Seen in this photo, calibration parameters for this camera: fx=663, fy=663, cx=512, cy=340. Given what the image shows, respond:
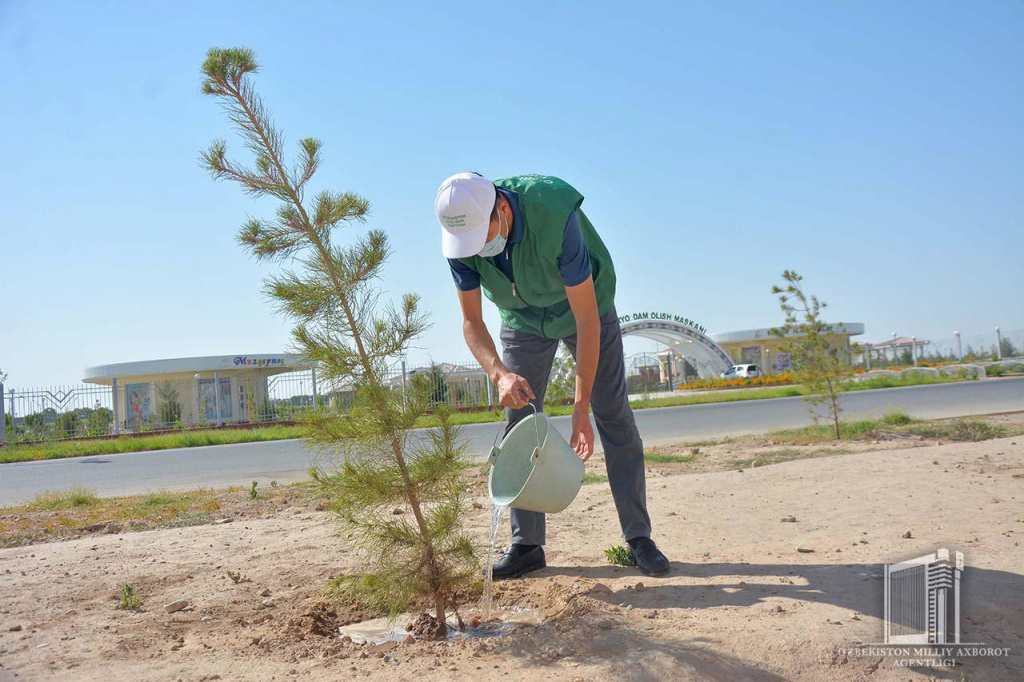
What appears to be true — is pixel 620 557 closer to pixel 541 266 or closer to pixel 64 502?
pixel 541 266

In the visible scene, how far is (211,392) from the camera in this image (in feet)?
81.1

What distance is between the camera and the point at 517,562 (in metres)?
3.39

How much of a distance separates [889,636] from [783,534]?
1.41 m

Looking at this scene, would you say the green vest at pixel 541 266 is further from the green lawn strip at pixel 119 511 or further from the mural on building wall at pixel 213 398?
the mural on building wall at pixel 213 398

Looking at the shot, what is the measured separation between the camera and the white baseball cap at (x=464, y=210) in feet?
8.15

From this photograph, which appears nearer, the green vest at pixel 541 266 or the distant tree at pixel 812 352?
the green vest at pixel 541 266

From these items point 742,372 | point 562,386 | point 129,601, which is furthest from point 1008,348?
point 129,601

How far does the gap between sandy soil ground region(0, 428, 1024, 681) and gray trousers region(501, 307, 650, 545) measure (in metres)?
0.26

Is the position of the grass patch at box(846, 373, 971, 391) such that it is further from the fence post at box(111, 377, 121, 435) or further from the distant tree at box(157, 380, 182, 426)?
the fence post at box(111, 377, 121, 435)

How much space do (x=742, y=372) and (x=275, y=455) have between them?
2872cm

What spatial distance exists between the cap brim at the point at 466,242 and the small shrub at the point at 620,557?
1825 mm

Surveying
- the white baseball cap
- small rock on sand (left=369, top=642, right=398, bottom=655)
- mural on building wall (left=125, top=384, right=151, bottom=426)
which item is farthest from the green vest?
mural on building wall (left=125, top=384, right=151, bottom=426)

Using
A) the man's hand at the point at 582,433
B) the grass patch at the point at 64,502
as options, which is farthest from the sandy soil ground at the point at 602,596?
the grass patch at the point at 64,502

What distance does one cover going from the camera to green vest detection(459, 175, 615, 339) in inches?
108
